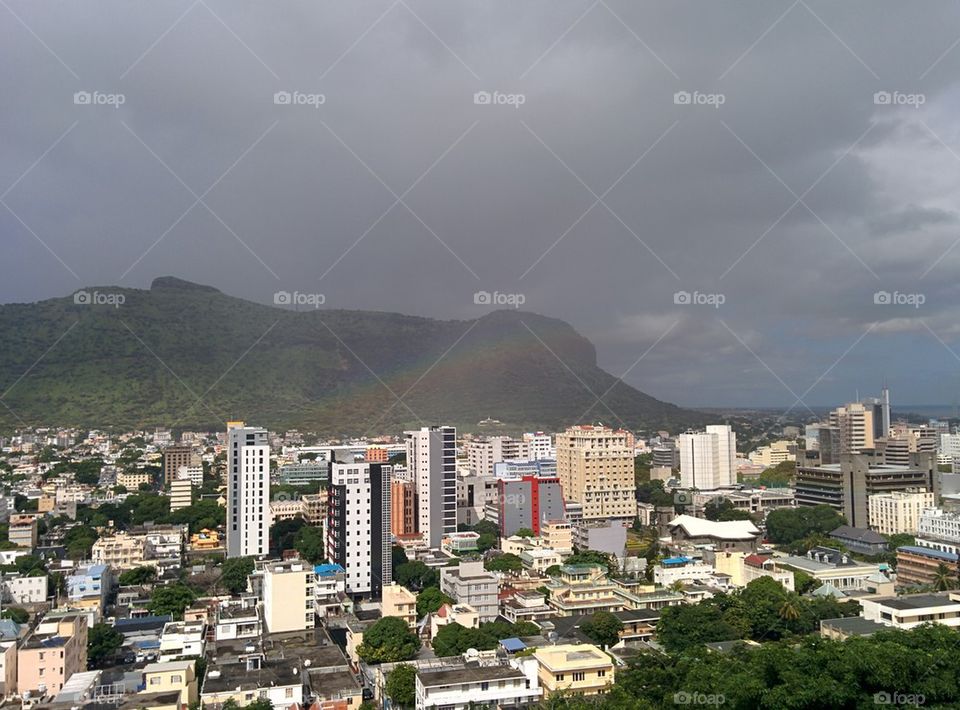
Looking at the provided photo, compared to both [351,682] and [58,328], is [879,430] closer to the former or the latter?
[351,682]

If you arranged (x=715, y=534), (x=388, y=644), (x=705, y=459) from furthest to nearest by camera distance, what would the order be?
(x=705, y=459) → (x=715, y=534) → (x=388, y=644)

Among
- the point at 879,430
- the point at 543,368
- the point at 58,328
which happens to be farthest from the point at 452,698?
the point at 543,368

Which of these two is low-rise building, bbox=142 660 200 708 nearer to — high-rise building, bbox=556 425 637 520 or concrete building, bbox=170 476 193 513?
high-rise building, bbox=556 425 637 520

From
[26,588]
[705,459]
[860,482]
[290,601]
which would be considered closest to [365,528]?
[290,601]

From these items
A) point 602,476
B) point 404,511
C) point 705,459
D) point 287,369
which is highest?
point 287,369

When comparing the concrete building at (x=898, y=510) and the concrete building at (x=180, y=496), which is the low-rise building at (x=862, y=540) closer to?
the concrete building at (x=898, y=510)

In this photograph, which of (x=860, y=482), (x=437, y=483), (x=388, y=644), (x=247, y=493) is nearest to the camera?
(x=388, y=644)

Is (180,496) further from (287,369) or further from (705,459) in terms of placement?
(287,369)

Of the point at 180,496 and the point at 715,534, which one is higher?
the point at 180,496
